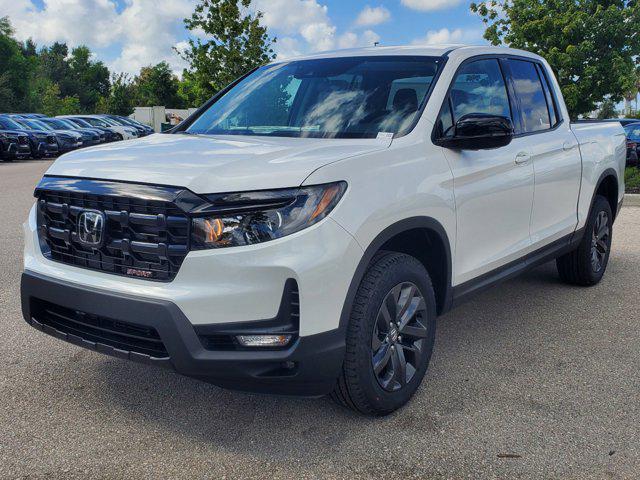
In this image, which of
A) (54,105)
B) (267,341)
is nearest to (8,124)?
(267,341)

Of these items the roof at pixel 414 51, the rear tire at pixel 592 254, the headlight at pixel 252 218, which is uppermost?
the roof at pixel 414 51

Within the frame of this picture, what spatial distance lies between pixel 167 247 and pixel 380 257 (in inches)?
40.1

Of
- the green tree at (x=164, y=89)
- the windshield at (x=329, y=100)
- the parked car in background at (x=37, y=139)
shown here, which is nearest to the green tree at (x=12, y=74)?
the green tree at (x=164, y=89)

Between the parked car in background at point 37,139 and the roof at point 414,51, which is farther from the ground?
the roof at point 414,51

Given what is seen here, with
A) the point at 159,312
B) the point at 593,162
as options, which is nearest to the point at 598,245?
the point at 593,162

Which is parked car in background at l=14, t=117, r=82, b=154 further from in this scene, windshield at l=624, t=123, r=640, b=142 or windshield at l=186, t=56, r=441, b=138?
windshield at l=186, t=56, r=441, b=138

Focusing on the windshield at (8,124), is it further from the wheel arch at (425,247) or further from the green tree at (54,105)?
the green tree at (54,105)

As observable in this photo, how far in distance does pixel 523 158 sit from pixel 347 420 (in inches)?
82.4

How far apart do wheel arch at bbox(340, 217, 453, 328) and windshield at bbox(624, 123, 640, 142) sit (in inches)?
575

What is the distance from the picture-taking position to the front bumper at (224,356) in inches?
107

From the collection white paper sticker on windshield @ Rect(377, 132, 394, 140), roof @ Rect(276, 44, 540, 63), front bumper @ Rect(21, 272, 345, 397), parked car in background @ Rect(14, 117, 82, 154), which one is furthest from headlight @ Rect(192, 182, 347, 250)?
parked car in background @ Rect(14, 117, 82, 154)

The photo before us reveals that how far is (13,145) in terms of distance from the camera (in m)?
21.2

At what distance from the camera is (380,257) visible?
3170mm

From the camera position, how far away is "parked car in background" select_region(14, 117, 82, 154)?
77.1 feet
